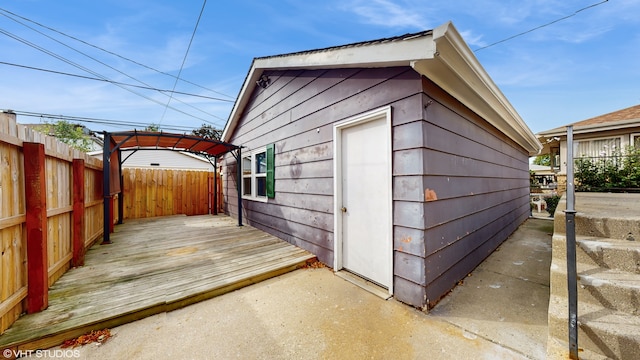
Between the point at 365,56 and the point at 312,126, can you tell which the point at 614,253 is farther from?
the point at 312,126

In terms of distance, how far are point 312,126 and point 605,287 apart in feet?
11.0

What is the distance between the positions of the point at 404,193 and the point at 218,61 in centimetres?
1074

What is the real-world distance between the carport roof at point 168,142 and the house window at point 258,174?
72cm

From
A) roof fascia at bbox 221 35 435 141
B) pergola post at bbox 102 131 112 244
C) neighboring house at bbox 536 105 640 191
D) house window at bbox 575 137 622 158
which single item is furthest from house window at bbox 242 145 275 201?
house window at bbox 575 137 622 158

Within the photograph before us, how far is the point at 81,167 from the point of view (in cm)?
305

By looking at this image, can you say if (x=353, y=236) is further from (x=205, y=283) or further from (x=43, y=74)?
(x=43, y=74)

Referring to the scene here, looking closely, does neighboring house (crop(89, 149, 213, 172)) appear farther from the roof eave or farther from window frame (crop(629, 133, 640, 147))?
window frame (crop(629, 133, 640, 147))

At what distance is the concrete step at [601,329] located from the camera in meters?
1.28

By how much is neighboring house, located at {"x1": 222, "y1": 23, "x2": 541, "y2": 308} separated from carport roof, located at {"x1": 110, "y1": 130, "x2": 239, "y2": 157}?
→ 2.23 meters

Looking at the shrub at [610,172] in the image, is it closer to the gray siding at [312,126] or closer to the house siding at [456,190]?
the house siding at [456,190]

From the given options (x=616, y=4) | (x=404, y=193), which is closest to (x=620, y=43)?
(x=616, y=4)

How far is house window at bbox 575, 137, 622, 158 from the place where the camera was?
6.52 metres

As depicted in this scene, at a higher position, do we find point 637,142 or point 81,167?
point 637,142

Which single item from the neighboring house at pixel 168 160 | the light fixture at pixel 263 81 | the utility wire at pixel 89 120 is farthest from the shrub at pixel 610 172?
the neighboring house at pixel 168 160
